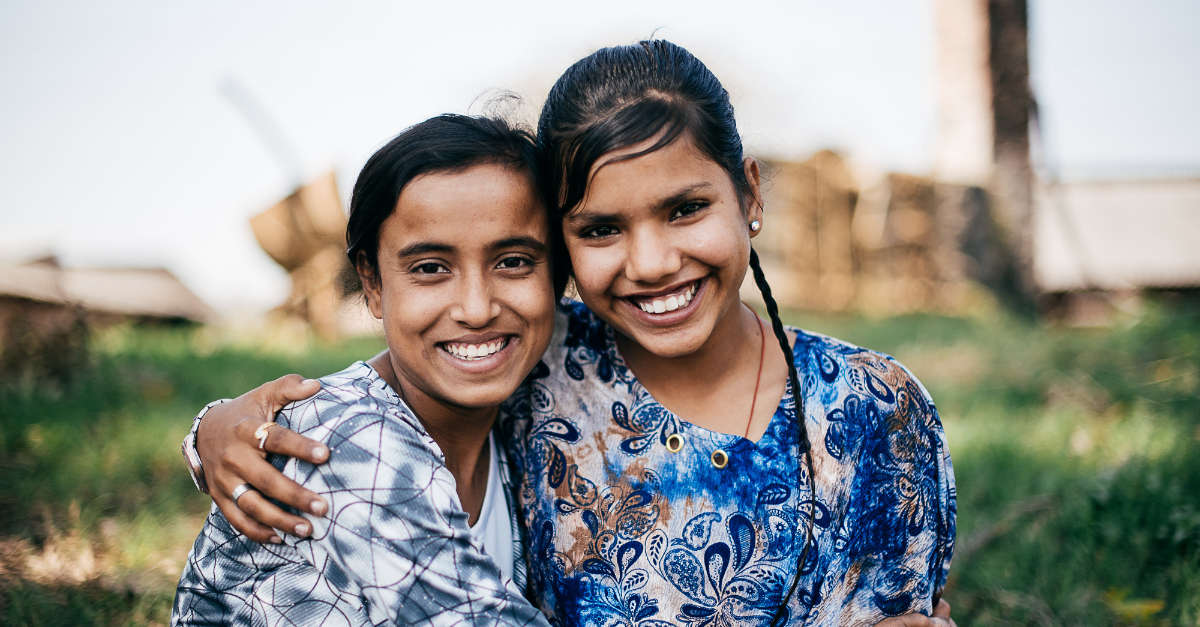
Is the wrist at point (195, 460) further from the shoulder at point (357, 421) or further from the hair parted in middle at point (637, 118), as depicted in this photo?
the hair parted in middle at point (637, 118)

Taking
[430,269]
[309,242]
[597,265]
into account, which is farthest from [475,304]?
[309,242]

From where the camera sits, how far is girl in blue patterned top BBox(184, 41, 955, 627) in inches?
65.1

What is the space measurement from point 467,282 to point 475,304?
0.06m

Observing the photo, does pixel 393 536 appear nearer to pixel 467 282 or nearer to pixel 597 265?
pixel 467 282

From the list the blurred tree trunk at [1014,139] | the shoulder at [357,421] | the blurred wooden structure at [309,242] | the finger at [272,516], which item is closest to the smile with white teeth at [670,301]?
the shoulder at [357,421]

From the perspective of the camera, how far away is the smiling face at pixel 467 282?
1658 mm

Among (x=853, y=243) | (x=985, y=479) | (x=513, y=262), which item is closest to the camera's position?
(x=513, y=262)

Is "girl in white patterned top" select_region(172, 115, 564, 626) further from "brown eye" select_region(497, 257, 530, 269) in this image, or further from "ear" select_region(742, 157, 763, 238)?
"ear" select_region(742, 157, 763, 238)

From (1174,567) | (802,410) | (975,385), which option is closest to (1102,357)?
(975,385)

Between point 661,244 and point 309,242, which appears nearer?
point 661,244

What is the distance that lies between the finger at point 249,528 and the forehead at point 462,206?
655mm

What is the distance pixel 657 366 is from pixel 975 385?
3.31 meters

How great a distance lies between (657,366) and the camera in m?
1.93

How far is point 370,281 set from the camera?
187 cm
